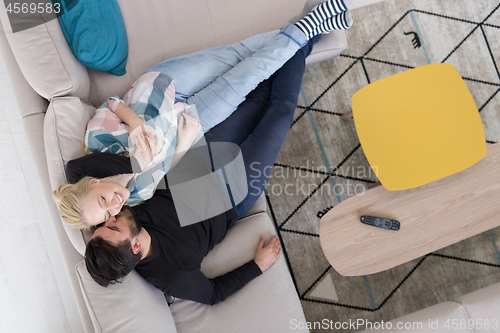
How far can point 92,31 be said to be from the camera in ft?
4.58

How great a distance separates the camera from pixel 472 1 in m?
2.09

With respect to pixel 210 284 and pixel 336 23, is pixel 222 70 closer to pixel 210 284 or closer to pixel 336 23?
pixel 336 23

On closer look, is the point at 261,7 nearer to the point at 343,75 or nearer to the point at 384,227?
the point at 343,75

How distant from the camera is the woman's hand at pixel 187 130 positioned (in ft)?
4.68

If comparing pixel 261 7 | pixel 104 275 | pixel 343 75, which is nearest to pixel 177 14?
pixel 261 7

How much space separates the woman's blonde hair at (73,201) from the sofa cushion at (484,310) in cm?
170

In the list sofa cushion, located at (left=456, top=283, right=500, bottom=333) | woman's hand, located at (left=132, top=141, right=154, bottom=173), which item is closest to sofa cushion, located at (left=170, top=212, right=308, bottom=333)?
woman's hand, located at (left=132, top=141, right=154, bottom=173)

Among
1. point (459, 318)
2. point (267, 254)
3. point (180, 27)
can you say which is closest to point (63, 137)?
point (180, 27)

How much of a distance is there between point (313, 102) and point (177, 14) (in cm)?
98

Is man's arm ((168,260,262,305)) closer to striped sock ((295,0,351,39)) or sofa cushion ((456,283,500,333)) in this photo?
sofa cushion ((456,283,500,333))

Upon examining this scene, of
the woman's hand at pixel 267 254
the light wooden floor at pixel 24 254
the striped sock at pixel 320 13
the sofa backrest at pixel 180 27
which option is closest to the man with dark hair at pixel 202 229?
the woman's hand at pixel 267 254

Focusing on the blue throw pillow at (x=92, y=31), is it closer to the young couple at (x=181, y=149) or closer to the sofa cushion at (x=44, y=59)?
the sofa cushion at (x=44, y=59)

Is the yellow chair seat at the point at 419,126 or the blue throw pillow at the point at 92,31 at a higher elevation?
the blue throw pillow at the point at 92,31

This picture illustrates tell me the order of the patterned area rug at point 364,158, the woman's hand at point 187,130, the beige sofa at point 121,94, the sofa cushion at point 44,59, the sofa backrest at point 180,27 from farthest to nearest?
1. the patterned area rug at point 364,158
2. the sofa backrest at point 180,27
3. the woman's hand at point 187,130
4. the sofa cushion at point 44,59
5. the beige sofa at point 121,94
